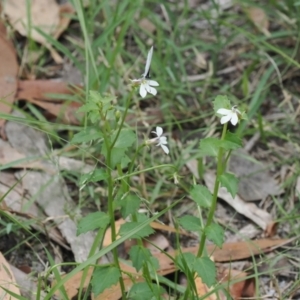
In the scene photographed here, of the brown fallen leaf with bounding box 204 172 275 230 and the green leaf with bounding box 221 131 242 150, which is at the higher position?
the green leaf with bounding box 221 131 242 150

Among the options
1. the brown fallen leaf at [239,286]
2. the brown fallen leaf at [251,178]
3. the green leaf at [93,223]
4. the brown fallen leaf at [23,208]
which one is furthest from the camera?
the brown fallen leaf at [251,178]

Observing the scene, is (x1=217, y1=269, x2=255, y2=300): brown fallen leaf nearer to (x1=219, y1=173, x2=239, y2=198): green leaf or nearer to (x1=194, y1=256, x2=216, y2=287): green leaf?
(x1=194, y1=256, x2=216, y2=287): green leaf

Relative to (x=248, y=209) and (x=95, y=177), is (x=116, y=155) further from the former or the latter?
(x=248, y=209)

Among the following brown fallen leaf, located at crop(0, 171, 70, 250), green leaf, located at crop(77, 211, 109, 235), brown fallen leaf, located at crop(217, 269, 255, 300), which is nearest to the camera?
green leaf, located at crop(77, 211, 109, 235)

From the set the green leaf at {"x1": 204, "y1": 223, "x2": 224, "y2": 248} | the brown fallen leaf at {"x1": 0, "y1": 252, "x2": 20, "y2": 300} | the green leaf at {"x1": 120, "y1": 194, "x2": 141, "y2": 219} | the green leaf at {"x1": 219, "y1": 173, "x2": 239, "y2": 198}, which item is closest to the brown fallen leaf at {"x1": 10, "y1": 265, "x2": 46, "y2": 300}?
the brown fallen leaf at {"x1": 0, "y1": 252, "x2": 20, "y2": 300}

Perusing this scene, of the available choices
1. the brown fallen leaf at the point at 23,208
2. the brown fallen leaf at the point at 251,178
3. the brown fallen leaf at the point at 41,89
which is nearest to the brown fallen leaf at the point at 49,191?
the brown fallen leaf at the point at 23,208

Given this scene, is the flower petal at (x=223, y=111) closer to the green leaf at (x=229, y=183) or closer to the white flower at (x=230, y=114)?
Answer: the white flower at (x=230, y=114)

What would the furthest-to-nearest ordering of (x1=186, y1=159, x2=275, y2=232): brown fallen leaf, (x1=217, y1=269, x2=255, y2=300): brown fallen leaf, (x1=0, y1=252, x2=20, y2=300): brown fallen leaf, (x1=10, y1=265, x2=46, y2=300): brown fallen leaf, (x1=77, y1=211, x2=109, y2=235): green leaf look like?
(x1=186, y1=159, x2=275, y2=232): brown fallen leaf < (x1=217, y1=269, x2=255, y2=300): brown fallen leaf < (x1=10, y1=265, x2=46, y2=300): brown fallen leaf < (x1=0, y1=252, x2=20, y2=300): brown fallen leaf < (x1=77, y1=211, x2=109, y2=235): green leaf

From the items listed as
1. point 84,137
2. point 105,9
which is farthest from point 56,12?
point 84,137
